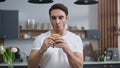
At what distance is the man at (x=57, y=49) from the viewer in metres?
1.68

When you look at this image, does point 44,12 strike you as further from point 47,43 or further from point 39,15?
point 47,43

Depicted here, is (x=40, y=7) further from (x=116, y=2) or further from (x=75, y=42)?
(x=75, y=42)

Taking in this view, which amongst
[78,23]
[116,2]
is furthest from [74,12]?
[116,2]

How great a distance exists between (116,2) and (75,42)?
203 inches

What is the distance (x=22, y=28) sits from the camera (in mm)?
6465

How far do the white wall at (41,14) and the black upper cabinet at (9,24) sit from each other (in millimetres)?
407

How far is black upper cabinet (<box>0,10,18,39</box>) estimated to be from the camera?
6.15 metres

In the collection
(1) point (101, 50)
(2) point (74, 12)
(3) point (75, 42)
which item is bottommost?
(1) point (101, 50)

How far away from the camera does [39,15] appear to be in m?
6.64

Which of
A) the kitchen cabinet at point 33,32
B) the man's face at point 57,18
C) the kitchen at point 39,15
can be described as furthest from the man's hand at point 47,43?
the kitchen at point 39,15

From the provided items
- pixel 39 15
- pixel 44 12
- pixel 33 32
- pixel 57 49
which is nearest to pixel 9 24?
pixel 33 32

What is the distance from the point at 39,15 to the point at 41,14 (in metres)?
0.06

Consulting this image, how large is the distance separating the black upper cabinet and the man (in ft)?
14.7

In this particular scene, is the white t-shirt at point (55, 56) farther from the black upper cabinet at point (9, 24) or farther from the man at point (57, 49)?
the black upper cabinet at point (9, 24)
